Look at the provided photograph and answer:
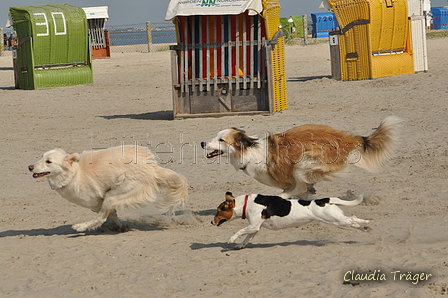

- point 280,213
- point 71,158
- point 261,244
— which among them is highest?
point 71,158

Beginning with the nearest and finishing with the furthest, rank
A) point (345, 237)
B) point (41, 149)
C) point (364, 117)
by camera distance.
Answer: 1. point (345, 237)
2. point (41, 149)
3. point (364, 117)

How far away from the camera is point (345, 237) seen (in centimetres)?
537

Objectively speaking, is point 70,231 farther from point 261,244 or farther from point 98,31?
point 98,31

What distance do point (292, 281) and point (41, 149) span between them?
23.9 feet

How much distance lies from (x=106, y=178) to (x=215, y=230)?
1204mm

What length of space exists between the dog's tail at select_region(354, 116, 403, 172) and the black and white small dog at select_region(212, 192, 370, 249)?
1.29 m

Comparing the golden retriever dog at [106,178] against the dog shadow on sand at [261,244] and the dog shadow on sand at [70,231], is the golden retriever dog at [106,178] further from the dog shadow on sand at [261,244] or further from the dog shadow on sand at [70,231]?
the dog shadow on sand at [261,244]

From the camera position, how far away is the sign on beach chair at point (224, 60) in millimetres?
12305

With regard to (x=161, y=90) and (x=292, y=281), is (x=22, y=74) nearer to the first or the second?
(x=161, y=90)

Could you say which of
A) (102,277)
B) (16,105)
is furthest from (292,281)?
(16,105)

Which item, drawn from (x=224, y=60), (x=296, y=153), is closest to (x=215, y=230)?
(x=296, y=153)

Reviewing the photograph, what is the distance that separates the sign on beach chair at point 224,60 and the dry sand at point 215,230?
56 centimetres

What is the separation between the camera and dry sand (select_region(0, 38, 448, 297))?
4.44m

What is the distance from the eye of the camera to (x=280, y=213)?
5188 millimetres
